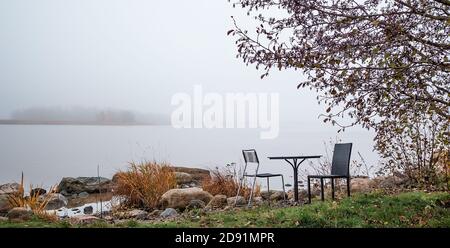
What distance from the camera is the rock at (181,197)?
6.73 m

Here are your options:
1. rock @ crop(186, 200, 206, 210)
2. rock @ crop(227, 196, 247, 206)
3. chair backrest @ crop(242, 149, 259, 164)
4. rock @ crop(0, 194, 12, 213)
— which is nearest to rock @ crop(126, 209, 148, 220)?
rock @ crop(186, 200, 206, 210)

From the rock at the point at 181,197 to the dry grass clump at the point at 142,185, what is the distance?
210mm

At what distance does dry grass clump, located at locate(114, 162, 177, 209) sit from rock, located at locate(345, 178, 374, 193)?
9.24 feet

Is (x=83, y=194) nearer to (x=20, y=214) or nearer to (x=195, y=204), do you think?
(x=195, y=204)

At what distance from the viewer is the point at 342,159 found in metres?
6.12

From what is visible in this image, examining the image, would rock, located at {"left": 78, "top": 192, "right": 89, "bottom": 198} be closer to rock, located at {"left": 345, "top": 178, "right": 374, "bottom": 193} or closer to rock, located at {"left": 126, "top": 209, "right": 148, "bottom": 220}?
rock, located at {"left": 126, "top": 209, "right": 148, "bottom": 220}

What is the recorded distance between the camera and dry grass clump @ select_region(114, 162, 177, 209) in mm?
7004

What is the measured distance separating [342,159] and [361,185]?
5.36 ft

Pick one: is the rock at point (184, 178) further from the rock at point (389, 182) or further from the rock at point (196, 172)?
the rock at point (389, 182)

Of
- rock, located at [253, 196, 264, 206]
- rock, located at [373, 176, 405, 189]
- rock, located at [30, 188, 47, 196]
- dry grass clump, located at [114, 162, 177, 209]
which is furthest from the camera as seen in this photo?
rock, located at [373, 176, 405, 189]

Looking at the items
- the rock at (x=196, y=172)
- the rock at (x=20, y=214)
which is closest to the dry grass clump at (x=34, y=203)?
the rock at (x=20, y=214)

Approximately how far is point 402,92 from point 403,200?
186 cm

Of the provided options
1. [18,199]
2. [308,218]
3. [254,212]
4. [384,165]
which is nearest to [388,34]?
[308,218]
